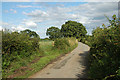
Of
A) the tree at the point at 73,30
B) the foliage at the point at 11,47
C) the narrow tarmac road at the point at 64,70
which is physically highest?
the tree at the point at 73,30

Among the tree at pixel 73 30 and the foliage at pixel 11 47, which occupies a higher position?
the tree at pixel 73 30

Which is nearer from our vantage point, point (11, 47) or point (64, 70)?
point (64, 70)

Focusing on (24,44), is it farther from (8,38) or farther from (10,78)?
(10,78)

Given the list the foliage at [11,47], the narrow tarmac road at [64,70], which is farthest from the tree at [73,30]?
the foliage at [11,47]

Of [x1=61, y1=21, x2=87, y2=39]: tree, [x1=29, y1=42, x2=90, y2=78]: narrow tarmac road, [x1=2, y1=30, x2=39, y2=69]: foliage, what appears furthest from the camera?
[x1=61, y1=21, x2=87, y2=39]: tree

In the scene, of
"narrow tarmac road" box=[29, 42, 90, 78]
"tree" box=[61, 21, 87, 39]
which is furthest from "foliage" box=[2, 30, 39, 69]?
"tree" box=[61, 21, 87, 39]

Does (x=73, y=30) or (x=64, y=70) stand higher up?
(x=73, y=30)

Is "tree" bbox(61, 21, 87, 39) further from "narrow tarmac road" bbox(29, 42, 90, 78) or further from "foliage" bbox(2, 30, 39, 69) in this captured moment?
"foliage" bbox(2, 30, 39, 69)

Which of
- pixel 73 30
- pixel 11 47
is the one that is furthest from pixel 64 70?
pixel 73 30

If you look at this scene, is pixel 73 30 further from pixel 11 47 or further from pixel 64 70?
pixel 11 47

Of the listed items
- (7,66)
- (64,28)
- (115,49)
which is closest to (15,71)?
(7,66)

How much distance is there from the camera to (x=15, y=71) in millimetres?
7355

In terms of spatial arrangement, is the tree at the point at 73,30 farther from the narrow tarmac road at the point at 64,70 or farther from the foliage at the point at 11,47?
the foliage at the point at 11,47

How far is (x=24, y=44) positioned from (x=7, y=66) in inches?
93.5
